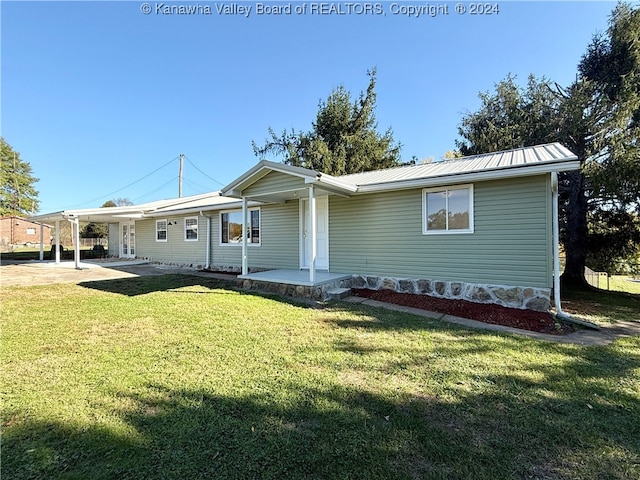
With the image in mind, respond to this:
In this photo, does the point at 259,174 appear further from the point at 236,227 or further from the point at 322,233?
the point at 236,227

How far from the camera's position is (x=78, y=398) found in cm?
281

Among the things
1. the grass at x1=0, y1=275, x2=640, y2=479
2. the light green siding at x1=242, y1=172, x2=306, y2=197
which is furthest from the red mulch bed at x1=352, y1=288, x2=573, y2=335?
the light green siding at x1=242, y1=172, x2=306, y2=197

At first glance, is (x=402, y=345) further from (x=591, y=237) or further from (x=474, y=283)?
(x=591, y=237)

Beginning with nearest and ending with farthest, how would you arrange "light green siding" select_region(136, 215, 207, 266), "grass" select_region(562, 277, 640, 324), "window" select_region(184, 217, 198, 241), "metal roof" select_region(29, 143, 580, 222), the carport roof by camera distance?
"metal roof" select_region(29, 143, 580, 222)
"grass" select_region(562, 277, 640, 324)
the carport roof
"light green siding" select_region(136, 215, 207, 266)
"window" select_region(184, 217, 198, 241)

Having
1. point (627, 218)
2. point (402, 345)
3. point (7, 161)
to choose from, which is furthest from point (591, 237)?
point (7, 161)

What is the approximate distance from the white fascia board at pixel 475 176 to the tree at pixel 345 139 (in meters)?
12.5

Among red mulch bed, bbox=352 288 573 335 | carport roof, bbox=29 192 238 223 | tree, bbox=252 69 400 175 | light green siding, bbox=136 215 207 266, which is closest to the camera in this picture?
red mulch bed, bbox=352 288 573 335

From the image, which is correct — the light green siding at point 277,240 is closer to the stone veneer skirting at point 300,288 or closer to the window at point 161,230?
the stone veneer skirting at point 300,288

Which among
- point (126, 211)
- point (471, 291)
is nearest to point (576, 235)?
point (471, 291)

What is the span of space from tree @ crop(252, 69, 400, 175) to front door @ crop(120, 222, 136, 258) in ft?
35.2

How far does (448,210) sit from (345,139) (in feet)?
47.6

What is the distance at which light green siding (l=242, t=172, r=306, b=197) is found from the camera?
761cm

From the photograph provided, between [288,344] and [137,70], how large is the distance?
48.2ft

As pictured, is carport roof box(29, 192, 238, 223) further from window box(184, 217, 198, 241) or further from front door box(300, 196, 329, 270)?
front door box(300, 196, 329, 270)
